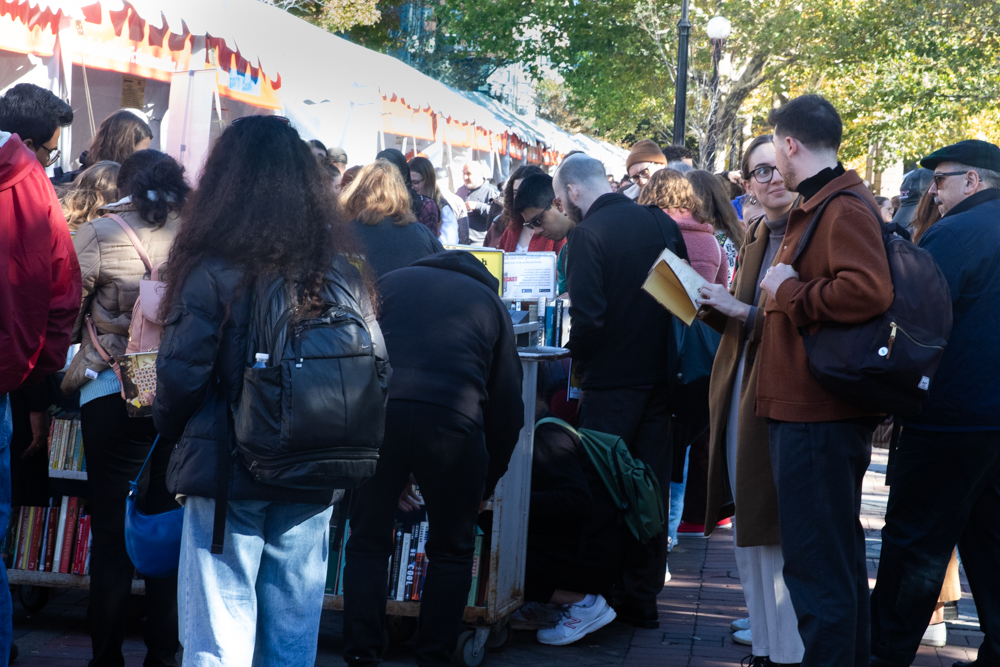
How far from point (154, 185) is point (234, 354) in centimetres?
130

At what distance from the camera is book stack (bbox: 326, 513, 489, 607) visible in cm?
435

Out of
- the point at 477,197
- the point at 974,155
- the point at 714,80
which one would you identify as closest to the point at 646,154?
the point at 974,155

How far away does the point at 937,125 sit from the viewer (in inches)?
788

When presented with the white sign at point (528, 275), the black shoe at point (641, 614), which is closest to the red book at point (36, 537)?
the white sign at point (528, 275)

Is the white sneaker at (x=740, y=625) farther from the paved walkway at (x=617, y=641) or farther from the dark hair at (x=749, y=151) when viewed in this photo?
the dark hair at (x=749, y=151)

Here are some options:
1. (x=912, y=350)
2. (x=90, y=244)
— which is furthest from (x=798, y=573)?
(x=90, y=244)

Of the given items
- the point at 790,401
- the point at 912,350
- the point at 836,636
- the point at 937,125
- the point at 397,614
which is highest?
the point at 937,125

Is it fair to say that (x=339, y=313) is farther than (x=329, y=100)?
No

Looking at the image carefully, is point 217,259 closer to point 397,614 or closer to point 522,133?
point 397,614

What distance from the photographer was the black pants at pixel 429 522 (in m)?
3.55

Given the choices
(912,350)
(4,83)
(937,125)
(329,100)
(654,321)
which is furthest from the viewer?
(937,125)

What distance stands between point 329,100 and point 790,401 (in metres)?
7.27

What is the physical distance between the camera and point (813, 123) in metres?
3.29

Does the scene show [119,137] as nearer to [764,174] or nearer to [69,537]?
[69,537]
